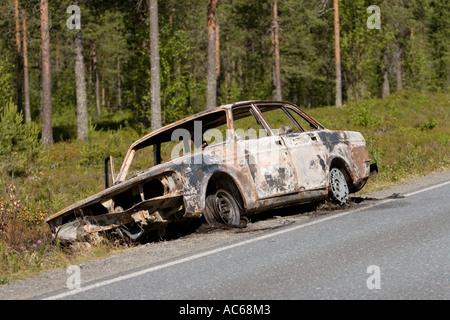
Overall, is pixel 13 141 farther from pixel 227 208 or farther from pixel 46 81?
pixel 46 81

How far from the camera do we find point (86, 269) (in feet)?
19.5

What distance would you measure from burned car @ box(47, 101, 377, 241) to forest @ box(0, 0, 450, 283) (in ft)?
5.08

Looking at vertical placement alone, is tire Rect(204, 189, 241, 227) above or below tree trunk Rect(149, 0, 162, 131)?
below

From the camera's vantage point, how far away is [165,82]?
26.9 m

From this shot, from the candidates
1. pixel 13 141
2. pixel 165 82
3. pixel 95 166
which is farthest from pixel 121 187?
pixel 165 82

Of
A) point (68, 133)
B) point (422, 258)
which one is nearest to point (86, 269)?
point (422, 258)

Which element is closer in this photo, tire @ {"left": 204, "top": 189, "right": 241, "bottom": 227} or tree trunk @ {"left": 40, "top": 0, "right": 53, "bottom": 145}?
tire @ {"left": 204, "top": 189, "right": 241, "bottom": 227}

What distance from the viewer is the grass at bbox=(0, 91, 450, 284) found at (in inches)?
271

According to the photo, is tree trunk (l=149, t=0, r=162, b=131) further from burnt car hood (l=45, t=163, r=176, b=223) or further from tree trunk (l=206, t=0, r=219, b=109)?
burnt car hood (l=45, t=163, r=176, b=223)

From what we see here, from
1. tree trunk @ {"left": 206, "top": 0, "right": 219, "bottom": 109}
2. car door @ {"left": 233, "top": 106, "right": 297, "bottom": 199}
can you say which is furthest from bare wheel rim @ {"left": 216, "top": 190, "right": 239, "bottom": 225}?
tree trunk @ {"left": 206, "top": 0, "right": 219, "bottom": 109}

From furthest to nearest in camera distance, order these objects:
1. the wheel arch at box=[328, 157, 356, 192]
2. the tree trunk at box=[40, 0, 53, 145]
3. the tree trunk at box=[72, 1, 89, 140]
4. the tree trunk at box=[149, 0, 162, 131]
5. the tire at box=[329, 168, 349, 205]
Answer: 1. the tree trunk at box=[72, 1, 89, 140]
2. the tree trunk at box=[40, 0, 53, 145]
3. the tree trunk at box=[149, 0, 162, 131]
4. the wheel arch at box=[328, 157, 356, 192]
5. the tire at box=[329, 168, 349, 205]

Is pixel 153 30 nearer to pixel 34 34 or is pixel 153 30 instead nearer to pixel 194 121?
pixel 194 121

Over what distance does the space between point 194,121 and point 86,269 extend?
308 cm

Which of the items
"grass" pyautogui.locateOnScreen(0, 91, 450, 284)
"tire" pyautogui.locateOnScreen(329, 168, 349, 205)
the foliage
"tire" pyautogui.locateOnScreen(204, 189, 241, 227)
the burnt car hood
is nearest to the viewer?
the burnt car hood
